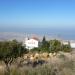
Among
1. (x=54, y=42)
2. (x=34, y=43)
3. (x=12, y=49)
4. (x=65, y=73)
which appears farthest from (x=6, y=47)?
(x=34, y=43)

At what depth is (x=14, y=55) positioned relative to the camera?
26641 mm

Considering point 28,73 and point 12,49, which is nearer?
point 28,73

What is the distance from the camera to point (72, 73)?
45.5 ft

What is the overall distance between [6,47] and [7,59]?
1.22m

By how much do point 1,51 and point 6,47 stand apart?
1033 mm

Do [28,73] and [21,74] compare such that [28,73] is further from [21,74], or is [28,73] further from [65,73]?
[65,73]

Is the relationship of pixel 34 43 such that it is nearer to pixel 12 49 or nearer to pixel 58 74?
pixel 12 49

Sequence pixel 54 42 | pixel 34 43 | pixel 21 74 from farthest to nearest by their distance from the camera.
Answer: pixel 34 43, pixel 54 42, pixel 21 74

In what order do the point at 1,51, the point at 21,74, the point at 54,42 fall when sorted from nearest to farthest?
the point at 21,74 < the point at 1,51 < the point at 54,42

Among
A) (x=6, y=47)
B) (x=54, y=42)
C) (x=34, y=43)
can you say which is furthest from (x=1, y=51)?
(x=34, y=43)

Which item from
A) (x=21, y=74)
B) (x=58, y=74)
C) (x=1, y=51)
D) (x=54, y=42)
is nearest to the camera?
(x=21, y=74)

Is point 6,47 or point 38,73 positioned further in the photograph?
point 6,47

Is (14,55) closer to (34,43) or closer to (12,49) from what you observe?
(12,49)

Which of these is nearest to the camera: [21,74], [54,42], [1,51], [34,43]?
[21,74]
